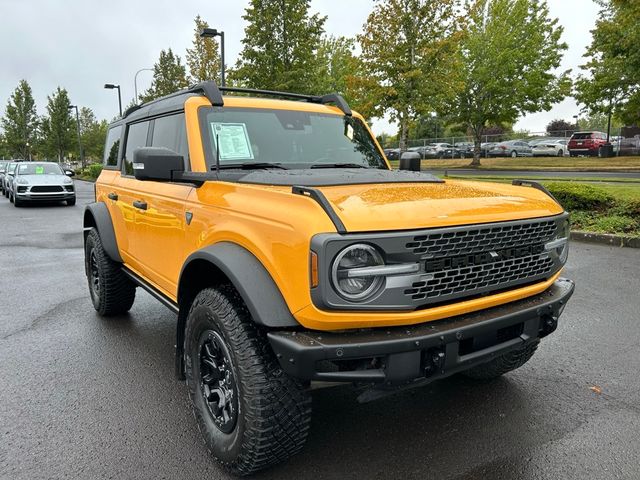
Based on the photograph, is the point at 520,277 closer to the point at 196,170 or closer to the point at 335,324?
the point at 335,324

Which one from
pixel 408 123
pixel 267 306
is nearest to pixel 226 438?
pixel 267 306

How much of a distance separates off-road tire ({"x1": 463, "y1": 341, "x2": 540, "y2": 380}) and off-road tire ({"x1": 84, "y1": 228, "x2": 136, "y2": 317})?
3210mm

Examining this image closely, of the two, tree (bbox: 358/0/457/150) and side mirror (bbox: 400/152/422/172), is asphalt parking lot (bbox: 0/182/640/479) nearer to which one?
side mirror (bbox: 400/152/422/172)

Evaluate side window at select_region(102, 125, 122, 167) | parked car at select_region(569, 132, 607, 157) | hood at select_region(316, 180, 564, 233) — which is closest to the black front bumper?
hood at select_region(316, 180, 564, 233)

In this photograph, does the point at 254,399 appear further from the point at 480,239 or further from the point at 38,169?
the point at 38,169

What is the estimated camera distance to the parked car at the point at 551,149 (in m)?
34.2

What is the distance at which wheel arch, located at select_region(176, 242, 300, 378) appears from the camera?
Answer: 207 cm

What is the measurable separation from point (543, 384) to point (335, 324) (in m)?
2.16

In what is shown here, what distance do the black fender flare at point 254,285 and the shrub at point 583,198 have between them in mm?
8961

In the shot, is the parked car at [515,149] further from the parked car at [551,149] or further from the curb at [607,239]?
the curb at [607,239]

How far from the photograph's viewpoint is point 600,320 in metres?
4.68

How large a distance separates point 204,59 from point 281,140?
2629 cm

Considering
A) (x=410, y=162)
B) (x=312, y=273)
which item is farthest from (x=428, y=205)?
(x=410, y=162)

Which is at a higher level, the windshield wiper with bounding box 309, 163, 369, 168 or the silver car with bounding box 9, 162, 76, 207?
the windshield wiper with bounding box 309, 163, 369, 168
